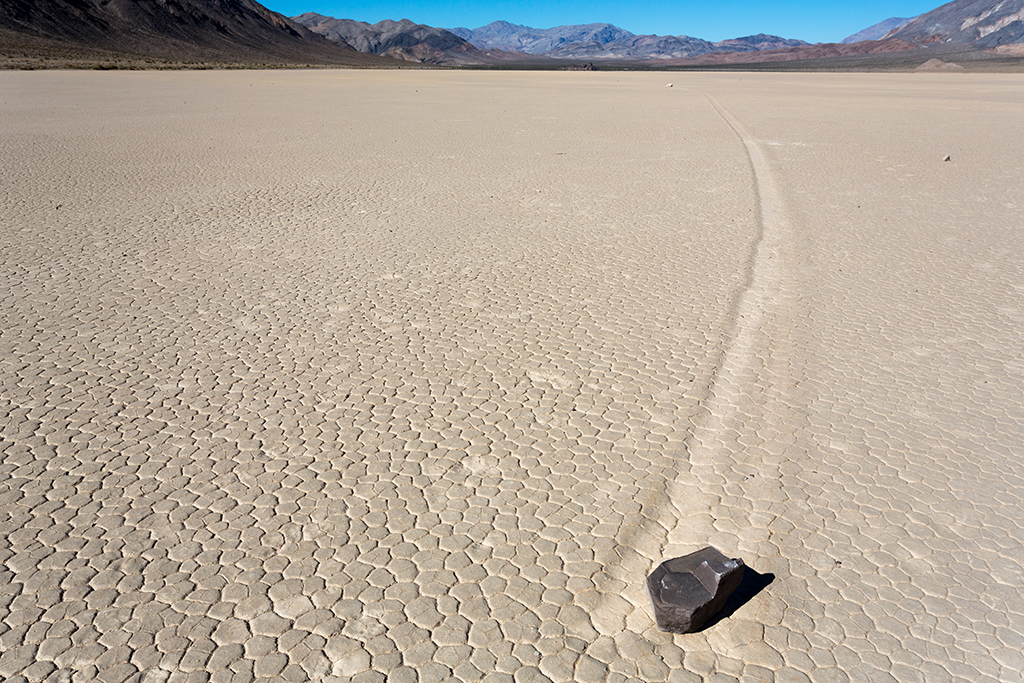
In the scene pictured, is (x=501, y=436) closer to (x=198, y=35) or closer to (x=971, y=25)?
(x=198, y=35)

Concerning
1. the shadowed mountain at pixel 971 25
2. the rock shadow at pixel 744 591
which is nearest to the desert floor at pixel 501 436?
Result: the rock shadow at pixel 744 591

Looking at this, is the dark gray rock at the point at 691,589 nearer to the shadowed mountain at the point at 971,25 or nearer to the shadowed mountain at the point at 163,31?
the shadowed mountain at the point at 163,31

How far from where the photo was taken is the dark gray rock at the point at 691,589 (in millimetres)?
2254

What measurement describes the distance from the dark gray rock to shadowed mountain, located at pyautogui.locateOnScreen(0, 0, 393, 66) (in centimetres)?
6006

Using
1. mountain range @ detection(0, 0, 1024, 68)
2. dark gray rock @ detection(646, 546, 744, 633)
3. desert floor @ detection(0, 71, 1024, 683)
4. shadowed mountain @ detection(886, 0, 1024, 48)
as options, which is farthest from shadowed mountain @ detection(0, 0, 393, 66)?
shadowed mountain @ detection(886, 0, 1024, 48)

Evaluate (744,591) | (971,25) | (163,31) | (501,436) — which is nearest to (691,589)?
(744,591)

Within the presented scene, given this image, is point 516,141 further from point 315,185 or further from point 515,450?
point 515,450

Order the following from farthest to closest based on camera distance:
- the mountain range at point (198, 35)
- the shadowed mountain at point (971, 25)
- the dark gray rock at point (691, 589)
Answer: the shadowed mountain at point (971, 25) < the mountain range at point (198, 35) < the dark gray rock at point (691, 589)

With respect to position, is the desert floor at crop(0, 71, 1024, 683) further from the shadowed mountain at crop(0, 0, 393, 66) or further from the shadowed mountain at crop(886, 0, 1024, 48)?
the shadowed mountain at crop(886, 0, 1024, 48)

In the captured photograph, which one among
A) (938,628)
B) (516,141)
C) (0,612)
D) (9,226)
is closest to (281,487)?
(0,612)

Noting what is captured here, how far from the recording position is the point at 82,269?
220 inches

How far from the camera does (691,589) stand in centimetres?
230

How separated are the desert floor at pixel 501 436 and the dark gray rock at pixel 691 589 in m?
0.07

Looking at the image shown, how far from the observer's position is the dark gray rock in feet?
7.39
